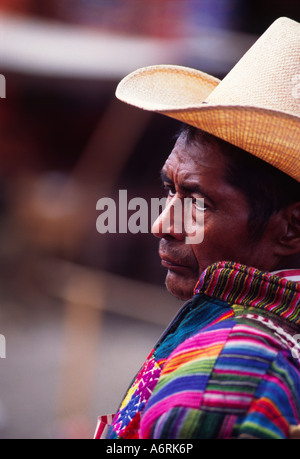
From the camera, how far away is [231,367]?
125 centimetres

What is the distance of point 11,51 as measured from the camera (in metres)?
6.25

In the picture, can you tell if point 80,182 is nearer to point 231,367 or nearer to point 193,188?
point 193,188

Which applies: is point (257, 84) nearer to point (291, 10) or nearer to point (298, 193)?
point (298, 193)

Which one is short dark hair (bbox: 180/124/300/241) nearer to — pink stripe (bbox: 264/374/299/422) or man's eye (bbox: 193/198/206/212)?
man's eye (bbox: 193/198/206/212)

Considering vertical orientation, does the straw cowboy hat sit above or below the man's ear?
above

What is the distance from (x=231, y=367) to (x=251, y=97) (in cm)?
82

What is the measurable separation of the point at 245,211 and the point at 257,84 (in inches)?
16.2

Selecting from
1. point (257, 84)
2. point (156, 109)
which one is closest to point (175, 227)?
point (156, 109)

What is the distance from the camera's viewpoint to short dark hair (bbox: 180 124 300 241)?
1544 millimetres

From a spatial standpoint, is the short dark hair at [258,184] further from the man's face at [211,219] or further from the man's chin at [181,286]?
the man's chin at [181,286]

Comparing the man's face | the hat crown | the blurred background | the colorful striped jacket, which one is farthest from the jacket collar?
the blurred background

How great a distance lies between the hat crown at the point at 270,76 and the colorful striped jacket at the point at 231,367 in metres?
0.53

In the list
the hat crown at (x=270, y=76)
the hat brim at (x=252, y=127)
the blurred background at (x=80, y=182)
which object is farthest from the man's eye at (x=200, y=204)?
the blurred background at (x=80, y=182)

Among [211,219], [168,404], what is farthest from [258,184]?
[168,404]
